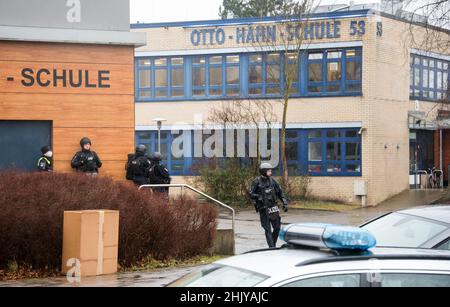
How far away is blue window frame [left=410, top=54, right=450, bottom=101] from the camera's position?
35.7m

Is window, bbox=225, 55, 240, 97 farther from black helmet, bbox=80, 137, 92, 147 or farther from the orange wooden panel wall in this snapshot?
black helmet, bbox=80, 137, 92, 147

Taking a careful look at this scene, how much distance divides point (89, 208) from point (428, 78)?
27051 millimetres

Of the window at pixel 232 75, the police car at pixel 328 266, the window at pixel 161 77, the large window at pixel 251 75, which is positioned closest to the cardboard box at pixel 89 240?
the police car at pixel 328 266

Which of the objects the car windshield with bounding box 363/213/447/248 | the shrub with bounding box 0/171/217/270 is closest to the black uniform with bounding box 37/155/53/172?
the shrub with bounding box 0/171/217/270

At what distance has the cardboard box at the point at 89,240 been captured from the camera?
11.8m

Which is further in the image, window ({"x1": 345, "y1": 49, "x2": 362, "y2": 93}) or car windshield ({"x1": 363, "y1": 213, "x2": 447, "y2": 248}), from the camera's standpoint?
window ({"x1": 345, "y1": 49, "x2": 362, "y2": 93})

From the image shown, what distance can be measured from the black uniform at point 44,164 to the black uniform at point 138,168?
1862 mm

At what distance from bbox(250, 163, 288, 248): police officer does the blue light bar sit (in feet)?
34.2
